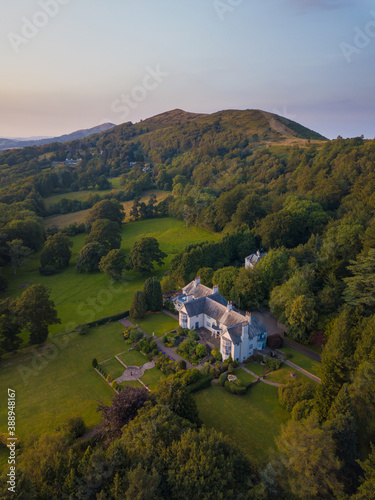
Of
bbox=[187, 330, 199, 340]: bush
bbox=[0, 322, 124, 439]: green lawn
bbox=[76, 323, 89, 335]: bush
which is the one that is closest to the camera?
bbox=[0, 322, 124, 439]: green lawn

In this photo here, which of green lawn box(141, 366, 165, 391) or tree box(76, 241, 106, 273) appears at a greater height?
tree box(76, 241, 106, 273)

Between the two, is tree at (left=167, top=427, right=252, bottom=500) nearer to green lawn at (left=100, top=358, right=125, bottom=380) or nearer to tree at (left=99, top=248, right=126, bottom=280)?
green lawn at (left=100, top=358, right=125, bottom=380)

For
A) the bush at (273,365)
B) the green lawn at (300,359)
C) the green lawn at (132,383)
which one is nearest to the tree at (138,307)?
the green lawn at (132,383)

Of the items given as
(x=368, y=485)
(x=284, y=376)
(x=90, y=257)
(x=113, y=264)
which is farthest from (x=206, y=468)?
(x=90, y=257)

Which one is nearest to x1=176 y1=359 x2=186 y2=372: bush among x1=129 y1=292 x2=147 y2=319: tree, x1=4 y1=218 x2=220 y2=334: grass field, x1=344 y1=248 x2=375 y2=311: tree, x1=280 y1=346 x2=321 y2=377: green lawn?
x1=4 y1=218 x2=220 y2=334: grass field

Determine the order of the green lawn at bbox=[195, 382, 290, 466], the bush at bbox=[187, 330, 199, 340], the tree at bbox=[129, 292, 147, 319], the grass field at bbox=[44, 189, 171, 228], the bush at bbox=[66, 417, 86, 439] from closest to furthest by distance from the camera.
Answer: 1. the bush at bbox=[66, 417, 86, 439]
2. the green lawn at bbox=[195, 382, 290, 466]
3. the bush at bbox=[187, 330, 199, 340]
4. the tree at bbox=[129, 292, 147, 319]
5. the grass field at bbox=[44, 189, 171, 228]

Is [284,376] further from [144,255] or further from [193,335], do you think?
[144,255]

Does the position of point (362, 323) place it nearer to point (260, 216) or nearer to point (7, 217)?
point (260, 216)

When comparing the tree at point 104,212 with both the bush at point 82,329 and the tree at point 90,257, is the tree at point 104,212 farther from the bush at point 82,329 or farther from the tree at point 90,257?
the bush at point 82,329
